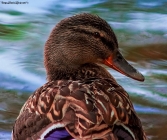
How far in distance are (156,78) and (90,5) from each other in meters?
A: 2.75

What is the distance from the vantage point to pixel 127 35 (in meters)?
8.06

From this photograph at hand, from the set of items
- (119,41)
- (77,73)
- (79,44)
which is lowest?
(119,41)

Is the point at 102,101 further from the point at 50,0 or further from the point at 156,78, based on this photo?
the point at 50,0

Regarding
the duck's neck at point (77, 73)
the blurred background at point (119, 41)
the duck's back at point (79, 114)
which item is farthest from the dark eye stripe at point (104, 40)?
the blurred background at point (119, 41)

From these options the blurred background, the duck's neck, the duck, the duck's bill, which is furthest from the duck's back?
the blurred background

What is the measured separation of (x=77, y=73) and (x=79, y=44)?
0.24 m

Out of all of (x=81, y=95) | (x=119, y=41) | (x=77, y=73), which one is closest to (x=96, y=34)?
(x=77, y=73)

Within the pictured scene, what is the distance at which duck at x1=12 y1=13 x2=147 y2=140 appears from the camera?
406cm

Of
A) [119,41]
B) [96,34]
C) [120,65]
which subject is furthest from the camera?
[119,41]

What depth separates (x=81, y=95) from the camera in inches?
169

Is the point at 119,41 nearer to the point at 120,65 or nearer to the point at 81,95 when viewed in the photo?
the point at 120,65

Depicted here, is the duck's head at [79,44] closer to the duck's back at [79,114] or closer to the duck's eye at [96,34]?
the duck's eye at [96,34]

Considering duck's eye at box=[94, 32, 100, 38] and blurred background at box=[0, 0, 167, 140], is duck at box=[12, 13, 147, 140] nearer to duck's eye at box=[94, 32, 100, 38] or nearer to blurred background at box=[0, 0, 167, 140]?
duck's eye at box=[94, 32, 100, 38]

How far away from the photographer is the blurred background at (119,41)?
6152mm
